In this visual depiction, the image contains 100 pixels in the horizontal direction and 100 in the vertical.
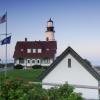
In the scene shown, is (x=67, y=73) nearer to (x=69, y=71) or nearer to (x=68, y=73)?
(x=68, y=73)

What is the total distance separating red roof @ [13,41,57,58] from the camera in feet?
299

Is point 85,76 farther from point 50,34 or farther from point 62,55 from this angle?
point 50,34

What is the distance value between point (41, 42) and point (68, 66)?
200ft

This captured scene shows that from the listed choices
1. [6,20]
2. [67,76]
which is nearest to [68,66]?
[67,76]

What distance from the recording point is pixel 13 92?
15.3 meters

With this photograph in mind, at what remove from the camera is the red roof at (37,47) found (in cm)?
9100

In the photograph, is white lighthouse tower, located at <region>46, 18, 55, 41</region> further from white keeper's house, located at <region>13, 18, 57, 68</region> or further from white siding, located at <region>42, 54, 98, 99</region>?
white siding, located at <region>42, 54, 98, 99</region>

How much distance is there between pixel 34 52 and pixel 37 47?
57.0 inches

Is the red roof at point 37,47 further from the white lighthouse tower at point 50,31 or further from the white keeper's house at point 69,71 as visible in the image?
the white keeper's house at point 69,71

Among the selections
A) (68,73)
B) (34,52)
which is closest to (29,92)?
(68,73)

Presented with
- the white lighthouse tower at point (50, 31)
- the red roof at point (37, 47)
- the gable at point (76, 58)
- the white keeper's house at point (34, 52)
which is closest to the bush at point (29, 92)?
the gable at point (76, 58)

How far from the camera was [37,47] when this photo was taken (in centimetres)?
9369

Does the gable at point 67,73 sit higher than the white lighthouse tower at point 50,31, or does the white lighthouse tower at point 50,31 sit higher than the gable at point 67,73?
the white lighthouse tower at point 50,31

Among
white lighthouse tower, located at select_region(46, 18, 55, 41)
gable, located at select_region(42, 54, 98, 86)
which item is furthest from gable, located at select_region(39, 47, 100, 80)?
white lighthouse tower, located at select_region(46, 18, 55, 41)
